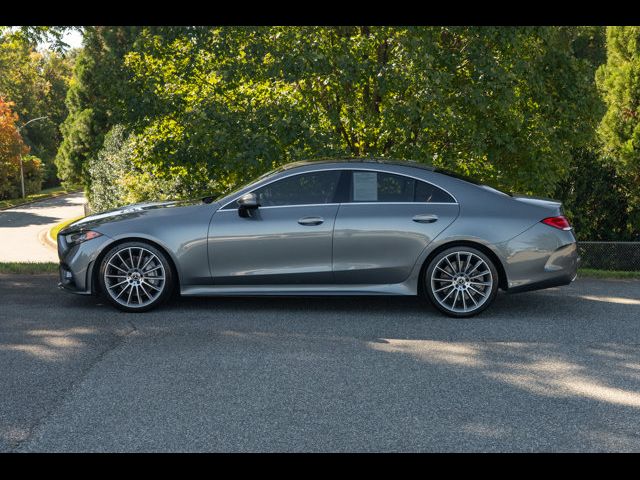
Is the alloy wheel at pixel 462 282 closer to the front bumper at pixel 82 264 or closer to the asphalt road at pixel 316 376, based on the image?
the asphalt road at pixel 316 376

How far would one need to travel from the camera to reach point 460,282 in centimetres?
766

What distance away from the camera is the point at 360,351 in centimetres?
635

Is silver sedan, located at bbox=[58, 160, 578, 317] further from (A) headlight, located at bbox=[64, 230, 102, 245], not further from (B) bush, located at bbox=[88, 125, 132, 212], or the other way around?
(B) bush, located at bbox=[88, 125, 132, 212]

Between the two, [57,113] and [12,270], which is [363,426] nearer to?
[12,270]

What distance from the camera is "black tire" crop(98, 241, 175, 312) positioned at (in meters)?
7.70

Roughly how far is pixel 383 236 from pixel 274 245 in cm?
109

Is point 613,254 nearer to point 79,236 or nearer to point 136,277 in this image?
point 136,277

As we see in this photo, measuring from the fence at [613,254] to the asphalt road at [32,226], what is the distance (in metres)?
15.5

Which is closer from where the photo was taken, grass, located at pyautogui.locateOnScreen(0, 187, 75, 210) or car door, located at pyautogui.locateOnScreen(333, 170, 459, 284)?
car door, located at pyautogui.locateOnScreen(333, 170, 459, 284)

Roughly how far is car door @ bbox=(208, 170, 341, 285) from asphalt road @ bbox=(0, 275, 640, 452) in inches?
15.3

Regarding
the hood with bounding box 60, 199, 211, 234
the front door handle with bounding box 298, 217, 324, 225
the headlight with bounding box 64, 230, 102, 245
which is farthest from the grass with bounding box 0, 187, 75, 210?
the front door handle with bounding box 298, 217, 324, 225

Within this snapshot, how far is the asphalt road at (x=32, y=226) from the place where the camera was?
24355 millimetres

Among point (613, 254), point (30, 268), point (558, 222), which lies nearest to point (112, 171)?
point (30, 268)

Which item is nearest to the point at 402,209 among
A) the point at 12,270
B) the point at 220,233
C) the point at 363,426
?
the point at 220,233
